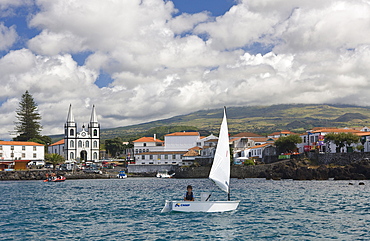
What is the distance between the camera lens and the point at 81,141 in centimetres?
18588

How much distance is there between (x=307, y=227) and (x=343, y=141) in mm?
82990

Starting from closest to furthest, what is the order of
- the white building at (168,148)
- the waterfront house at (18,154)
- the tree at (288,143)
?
1. the tree at (288,143)
2. the waterfront house at (18,154)
3. the white building at (168,148)

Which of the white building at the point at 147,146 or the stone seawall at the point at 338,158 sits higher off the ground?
the white building at the point at 147,146

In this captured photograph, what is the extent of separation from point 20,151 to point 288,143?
91644 mm

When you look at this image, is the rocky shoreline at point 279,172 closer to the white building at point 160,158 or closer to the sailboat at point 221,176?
the white building at point 160,158

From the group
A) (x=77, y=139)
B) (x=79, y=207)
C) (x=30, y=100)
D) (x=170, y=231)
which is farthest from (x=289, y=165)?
(x=30, y=100)

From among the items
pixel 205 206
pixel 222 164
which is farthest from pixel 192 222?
Result: pixel 222 164

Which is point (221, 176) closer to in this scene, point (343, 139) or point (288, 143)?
point (343, 139)

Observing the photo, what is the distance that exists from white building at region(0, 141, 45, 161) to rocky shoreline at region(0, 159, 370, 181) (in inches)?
1003

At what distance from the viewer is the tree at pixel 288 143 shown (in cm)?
11735

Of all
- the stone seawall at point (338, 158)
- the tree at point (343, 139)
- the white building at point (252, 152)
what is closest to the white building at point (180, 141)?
the white building at point (252, 152)

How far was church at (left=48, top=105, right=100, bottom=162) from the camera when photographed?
183750 mm

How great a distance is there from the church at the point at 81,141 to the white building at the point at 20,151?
28284 millimetres

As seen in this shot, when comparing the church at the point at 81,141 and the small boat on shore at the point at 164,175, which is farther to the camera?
the church at the point at 81,141
